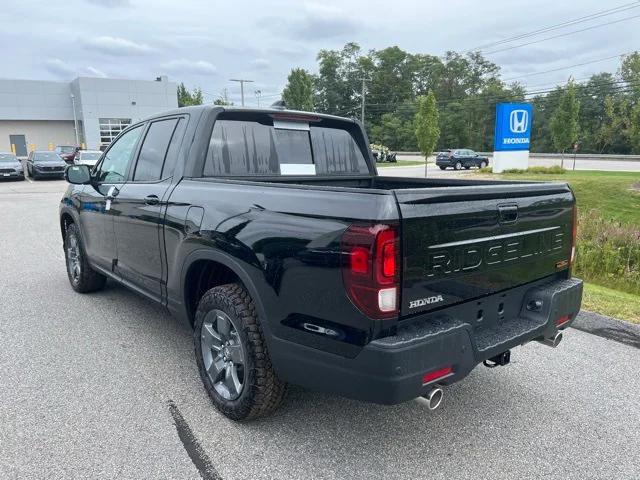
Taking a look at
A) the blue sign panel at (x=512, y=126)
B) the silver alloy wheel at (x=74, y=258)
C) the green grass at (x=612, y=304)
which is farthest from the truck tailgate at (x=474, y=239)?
the blue sign panel at (x=512, y=126)

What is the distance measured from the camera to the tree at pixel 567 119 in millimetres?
30719

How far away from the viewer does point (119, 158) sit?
472cm

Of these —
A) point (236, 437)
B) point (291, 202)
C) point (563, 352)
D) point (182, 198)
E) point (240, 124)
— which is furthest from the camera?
point (563, 352)

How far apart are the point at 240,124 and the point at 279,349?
6.23 feet

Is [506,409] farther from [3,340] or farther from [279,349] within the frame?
[3,340]

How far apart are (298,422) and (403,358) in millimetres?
1207

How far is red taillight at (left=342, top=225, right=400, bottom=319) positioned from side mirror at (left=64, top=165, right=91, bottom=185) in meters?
3.60

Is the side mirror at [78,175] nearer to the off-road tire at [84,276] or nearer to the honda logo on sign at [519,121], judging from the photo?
the off-road tire at [84,276]

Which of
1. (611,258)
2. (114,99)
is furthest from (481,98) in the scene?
(611,258)

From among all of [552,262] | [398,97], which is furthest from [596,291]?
[398,97]

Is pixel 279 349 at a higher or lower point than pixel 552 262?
lower

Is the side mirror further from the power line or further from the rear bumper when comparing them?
the power line

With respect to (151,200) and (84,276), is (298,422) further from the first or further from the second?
(84,276)

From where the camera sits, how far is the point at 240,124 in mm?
3791
